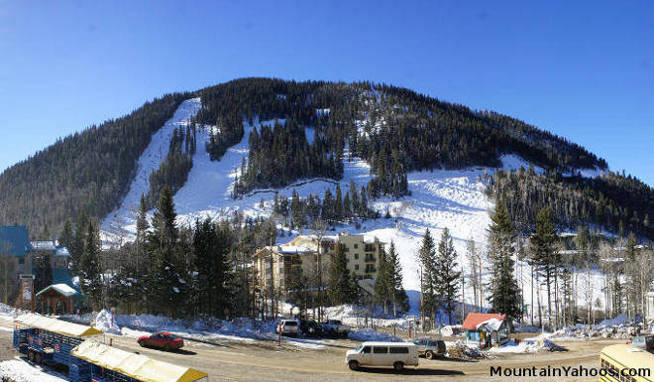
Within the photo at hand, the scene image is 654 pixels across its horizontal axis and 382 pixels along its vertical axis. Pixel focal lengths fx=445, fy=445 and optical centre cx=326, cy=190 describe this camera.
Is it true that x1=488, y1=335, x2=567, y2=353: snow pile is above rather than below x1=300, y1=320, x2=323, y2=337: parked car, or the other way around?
below

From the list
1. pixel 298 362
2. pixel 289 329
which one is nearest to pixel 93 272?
pixel 289 329

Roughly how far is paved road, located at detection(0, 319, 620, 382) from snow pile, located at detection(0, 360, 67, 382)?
263 centimetres

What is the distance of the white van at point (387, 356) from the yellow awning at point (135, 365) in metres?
13.9

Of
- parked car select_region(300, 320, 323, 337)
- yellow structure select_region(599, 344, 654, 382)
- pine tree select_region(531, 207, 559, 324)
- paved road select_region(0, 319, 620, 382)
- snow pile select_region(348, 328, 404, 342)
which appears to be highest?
pine tree select_region(531, 207, 559, 324)

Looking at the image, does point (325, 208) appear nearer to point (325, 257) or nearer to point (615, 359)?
point (325, 257)

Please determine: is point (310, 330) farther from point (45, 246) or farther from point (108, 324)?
point (45, 246)

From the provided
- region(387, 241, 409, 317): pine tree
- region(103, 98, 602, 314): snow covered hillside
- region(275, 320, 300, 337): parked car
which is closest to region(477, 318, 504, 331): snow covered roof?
region(275, 320, 300, 337): parked car

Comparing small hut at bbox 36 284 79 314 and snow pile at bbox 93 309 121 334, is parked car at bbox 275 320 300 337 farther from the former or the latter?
small hut at bbox 36 284 79 314

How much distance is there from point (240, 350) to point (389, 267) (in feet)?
142

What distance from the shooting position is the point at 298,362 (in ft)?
90.6

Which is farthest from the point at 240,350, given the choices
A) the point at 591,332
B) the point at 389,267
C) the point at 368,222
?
the point at 368,222

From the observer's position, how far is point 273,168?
652 feet

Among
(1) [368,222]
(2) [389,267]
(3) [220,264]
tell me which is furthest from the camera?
(1) [368,222]

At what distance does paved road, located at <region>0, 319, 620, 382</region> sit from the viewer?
2358cm
